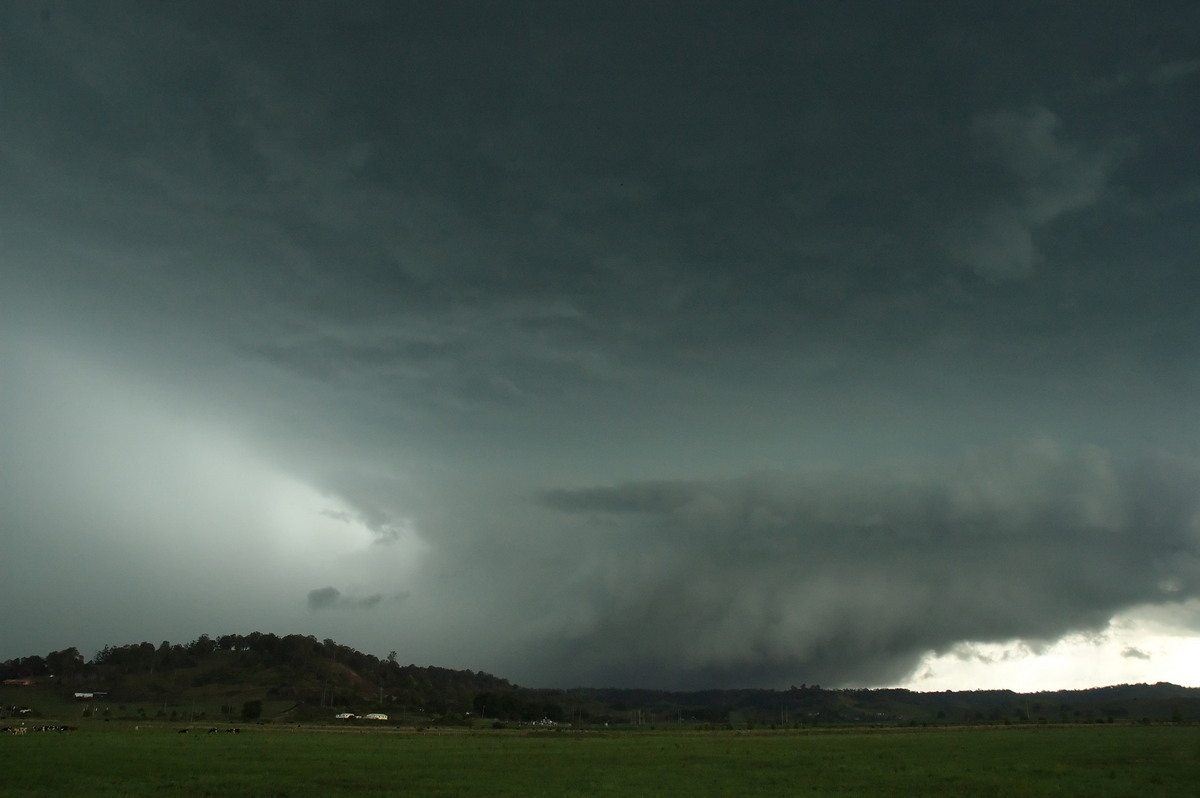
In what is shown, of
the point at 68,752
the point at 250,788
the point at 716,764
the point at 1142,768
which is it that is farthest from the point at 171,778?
the point at 1142,768

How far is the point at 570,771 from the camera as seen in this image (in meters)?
73.9

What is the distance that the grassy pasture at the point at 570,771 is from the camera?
57.3 m

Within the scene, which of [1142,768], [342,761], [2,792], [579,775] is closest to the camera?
[2,792]

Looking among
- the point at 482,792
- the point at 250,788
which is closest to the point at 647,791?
the point at 482,792

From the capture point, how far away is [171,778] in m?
61.9

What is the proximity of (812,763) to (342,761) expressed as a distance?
4749 cm

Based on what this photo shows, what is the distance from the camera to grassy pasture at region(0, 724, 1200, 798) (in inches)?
2256

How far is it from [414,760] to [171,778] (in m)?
26.5

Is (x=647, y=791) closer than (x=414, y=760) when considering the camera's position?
Yes

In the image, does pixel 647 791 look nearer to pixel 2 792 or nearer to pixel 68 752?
pixel 2 792

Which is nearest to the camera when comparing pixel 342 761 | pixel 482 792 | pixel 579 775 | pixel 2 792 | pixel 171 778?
pixel 2 792

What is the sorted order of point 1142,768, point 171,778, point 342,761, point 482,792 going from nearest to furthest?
point 482,792
point 171,778
point 1142,768
point 342,761

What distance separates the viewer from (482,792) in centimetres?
5641

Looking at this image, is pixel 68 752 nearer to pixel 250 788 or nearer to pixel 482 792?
pixel 250 788
